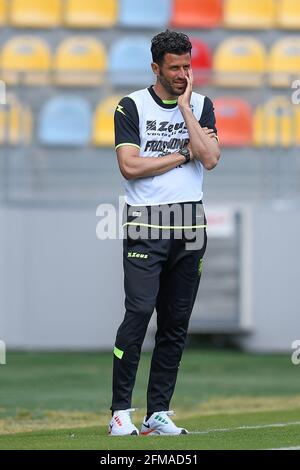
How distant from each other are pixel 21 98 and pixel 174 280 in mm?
6927

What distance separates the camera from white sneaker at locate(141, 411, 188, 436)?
541 cm

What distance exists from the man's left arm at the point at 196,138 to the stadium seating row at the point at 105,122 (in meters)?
6.64

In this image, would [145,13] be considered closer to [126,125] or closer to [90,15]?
[90,15]

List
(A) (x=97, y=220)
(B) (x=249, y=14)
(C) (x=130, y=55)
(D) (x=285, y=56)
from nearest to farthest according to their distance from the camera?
(A) (x=97, y=220)
(D) (x=285, y=56)
(C) (x=130, y=55)
(B) (x=249, y=14)

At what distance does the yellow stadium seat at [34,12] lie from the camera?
14586 mm

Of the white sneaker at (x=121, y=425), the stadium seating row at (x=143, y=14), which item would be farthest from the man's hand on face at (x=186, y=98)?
the stadium seating row at (x=143, y=14)

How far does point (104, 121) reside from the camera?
12.6m

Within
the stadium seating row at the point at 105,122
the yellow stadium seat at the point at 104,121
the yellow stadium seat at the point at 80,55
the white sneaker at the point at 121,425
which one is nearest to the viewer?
the white sneaker at the point at 121,425

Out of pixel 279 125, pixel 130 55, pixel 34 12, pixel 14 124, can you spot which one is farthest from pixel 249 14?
pixel 14 124

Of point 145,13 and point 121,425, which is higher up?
point 145,13

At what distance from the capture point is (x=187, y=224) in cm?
543

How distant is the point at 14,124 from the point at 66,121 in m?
0.97

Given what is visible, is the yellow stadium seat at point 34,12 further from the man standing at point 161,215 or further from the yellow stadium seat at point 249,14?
the man standing at point 161,215
